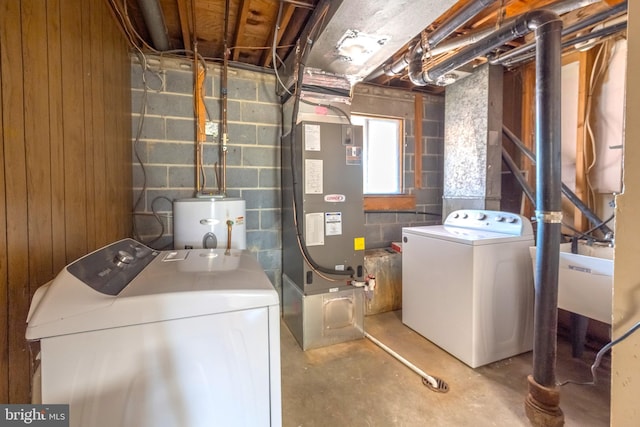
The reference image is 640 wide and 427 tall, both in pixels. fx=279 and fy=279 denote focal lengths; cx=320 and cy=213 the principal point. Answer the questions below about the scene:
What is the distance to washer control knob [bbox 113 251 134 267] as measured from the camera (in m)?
1.10

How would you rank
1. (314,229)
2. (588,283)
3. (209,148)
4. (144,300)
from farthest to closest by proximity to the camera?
(209,148), (314,229), (588,283), (144,300)

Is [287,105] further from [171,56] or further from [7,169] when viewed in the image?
[7,169]

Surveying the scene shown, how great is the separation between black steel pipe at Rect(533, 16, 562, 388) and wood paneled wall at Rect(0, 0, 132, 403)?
221 centimetres

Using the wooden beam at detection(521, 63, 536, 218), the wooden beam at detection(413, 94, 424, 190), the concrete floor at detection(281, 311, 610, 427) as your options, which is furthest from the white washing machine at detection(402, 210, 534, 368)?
the wooden beam at detection(413, 94, 424, 190)

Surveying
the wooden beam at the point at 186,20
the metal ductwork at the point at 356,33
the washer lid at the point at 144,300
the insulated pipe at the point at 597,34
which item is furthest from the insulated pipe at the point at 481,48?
the washer lid at the point at 144,300

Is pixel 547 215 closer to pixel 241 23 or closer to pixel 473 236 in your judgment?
pixel 473 236

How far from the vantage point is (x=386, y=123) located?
3.19 metres

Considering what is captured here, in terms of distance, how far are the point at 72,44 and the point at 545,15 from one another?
2327 mm

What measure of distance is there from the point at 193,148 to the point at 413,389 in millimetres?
2434

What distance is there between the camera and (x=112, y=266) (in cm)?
106

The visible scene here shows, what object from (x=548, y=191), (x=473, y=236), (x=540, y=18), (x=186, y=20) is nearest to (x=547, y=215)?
(x=548, y=191)

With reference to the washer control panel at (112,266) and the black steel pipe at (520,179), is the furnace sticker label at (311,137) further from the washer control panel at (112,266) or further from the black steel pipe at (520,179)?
the black steel pipe at (520,179)

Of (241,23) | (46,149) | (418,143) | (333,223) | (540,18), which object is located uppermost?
(241,23)

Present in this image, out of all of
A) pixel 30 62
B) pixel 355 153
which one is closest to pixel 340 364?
pixel 355 153
